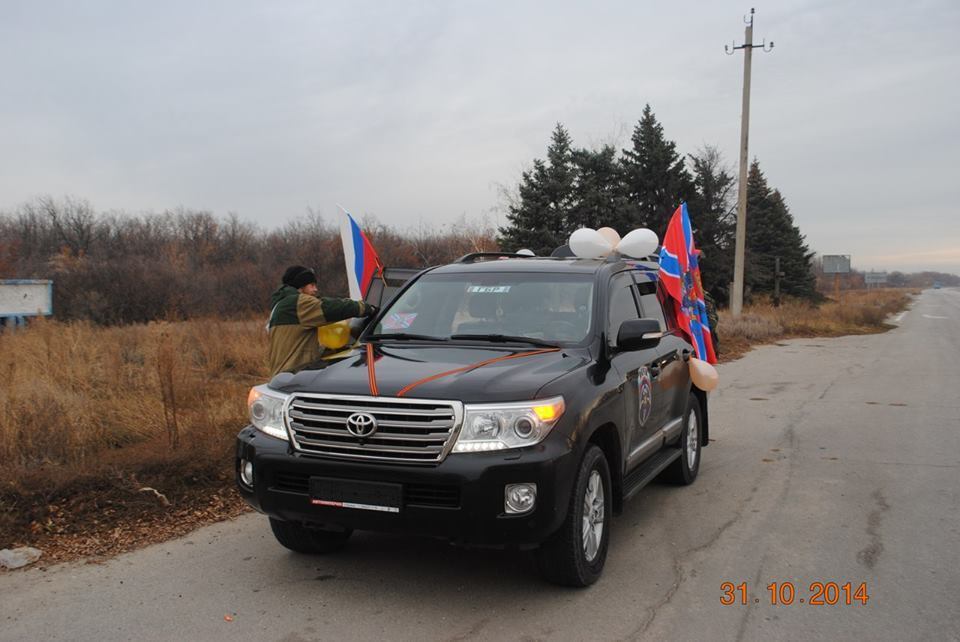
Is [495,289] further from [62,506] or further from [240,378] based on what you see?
[240,378]

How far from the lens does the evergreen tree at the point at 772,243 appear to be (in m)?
43.1

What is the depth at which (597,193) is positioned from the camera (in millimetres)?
31875

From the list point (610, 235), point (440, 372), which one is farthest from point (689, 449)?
point (440, 372)

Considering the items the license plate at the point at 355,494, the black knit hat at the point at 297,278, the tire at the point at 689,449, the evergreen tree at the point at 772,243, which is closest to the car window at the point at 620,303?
the tire at the point at 689,449

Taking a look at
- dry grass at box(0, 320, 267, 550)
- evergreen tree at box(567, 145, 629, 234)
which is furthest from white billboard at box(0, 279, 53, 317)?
evergreen tree at box(567, 145, 629, 234)

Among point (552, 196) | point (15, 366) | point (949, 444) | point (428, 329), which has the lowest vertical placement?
point (949, 444)

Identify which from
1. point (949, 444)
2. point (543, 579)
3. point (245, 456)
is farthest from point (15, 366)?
point (949, 444)

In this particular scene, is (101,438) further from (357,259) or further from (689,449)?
(689,449)

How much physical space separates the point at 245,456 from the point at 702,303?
4955mm

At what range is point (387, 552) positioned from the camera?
4805 mm

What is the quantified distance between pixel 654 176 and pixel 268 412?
31.1 meters

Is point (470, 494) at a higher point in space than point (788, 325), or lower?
higher

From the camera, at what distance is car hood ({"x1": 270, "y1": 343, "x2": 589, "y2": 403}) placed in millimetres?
3838
